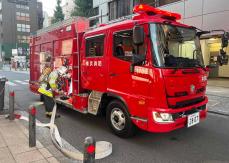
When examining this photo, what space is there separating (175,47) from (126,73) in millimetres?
1117

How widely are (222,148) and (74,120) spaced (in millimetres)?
3848

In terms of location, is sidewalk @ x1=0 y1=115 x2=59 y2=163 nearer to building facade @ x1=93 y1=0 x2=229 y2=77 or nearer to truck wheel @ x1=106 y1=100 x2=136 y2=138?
truck wheel @ x1=106 y1=100 x2=136 y2=138

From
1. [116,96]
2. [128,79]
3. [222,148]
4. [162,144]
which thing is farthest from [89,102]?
[222,148]

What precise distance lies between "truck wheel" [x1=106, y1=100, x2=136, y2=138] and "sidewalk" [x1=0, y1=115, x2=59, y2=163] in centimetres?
161

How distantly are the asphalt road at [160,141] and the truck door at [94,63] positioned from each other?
3.49 feet

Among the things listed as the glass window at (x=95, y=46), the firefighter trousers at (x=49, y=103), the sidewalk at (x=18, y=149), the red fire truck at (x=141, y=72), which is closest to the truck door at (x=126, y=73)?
the red fire truck at (x=141, y=72)

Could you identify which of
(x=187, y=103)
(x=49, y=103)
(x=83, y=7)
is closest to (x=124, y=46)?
(x=187, y=103)

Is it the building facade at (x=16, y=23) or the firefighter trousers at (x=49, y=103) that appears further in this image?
the building facade at (x=16, y=23)

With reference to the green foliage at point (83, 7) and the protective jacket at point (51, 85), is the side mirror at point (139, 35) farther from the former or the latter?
the green foliage at point (83, 7)

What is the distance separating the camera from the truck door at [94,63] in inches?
215

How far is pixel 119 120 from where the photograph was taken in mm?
5133

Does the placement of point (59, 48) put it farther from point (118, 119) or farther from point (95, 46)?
point (118, 119)

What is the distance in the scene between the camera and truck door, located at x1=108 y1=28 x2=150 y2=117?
4.46 metres

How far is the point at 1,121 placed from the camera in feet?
19.8
